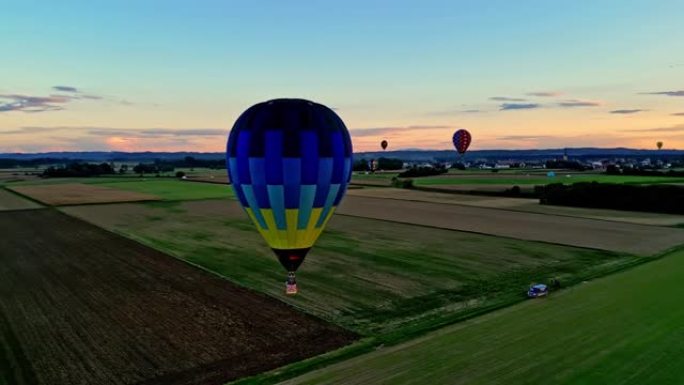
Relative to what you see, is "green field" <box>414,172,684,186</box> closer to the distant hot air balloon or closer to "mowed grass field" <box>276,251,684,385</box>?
the distant hot air balloon

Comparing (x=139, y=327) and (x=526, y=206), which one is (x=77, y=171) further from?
(x=139, y=327)

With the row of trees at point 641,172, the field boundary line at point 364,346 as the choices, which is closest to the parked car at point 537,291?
the field boundary line at point 364,346

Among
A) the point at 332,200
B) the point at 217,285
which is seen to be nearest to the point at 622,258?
the point at 332,200

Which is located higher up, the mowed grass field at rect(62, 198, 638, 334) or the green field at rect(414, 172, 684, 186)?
the green field at rect(414, 172, 684, 186)

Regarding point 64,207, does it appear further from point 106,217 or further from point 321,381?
point 321,381

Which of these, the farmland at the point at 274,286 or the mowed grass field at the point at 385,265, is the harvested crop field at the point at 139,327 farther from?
the mowed grass field at the point at 385,265

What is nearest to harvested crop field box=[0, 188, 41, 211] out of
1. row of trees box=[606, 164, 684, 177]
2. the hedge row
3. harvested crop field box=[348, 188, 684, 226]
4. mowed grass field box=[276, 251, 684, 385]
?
harvested crop field box=[348, 188, 684, 226]

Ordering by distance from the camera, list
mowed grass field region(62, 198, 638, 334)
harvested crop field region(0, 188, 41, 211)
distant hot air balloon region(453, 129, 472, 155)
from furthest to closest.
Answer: distant hot air balloon region(453, 129, 472, 155) < harvested crop field region(0, 188, 41, 211) < mowed grass field region(62, 198, 638, 334)
